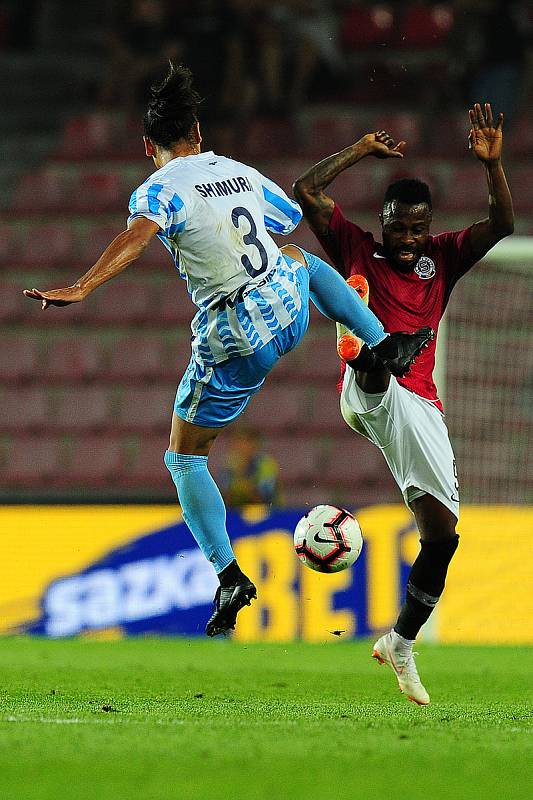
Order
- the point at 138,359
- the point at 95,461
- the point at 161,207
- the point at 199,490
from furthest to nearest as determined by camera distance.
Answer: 1. the point at 138,359
2. the point at 95,461
3. the point at 199,490
4. the point at 161,207

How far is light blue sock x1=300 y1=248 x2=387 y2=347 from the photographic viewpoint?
18.6ft

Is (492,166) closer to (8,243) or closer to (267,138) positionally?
(267,138)

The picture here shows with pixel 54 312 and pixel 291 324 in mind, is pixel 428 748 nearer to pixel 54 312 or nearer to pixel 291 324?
pixel 291 324

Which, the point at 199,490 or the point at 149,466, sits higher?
the point at 199,490

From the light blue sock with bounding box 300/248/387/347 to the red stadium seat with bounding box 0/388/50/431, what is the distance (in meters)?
7.98

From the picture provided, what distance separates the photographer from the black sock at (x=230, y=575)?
549cm

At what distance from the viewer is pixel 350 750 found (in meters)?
4.24

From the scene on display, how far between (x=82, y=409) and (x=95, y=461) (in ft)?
1.73

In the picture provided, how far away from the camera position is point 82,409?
13.3m

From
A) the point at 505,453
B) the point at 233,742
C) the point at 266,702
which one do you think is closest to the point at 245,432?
the point at 505,453

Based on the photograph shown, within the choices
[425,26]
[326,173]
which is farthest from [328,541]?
[425,26]

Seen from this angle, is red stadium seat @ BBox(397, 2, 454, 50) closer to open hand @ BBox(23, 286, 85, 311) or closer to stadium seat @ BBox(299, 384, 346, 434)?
stadium seat @ BBox(299, 384, 346, 434)

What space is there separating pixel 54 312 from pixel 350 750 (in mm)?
9943

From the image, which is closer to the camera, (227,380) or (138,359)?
(227,380)
